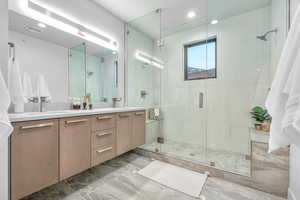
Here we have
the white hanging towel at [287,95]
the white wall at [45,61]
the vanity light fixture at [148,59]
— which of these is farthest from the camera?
the vanity light fixture at [148,59]

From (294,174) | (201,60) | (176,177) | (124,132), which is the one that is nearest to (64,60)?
(124,132)

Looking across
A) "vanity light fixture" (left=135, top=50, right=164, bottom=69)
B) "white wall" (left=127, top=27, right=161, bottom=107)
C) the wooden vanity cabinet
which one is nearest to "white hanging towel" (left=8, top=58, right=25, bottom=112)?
the wooden vanity cabinet

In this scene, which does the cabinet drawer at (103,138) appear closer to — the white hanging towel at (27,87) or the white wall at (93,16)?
the white hanging towel at (27,87)

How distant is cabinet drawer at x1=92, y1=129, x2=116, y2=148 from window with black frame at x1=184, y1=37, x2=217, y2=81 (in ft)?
6.12

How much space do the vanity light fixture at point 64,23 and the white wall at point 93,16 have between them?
56 millimetres

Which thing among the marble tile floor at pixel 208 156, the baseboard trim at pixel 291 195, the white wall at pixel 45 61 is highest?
the white wall at pixel 45 61

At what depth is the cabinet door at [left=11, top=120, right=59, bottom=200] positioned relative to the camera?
979mm

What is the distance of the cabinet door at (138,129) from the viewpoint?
214 cm

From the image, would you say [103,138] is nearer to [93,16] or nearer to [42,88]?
[42,88]

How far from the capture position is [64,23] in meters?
1.73

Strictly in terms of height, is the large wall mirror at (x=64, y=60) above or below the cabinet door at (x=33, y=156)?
above

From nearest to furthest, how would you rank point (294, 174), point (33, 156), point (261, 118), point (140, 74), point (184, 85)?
1. point (33, 156)
2. point (294, 174)
3. point (261, 118)
4. point (184, 85)
5. point (140, 74)

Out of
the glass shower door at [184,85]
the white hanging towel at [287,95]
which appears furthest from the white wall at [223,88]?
the white hanging towel at [287,95]

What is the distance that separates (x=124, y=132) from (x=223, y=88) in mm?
1933
